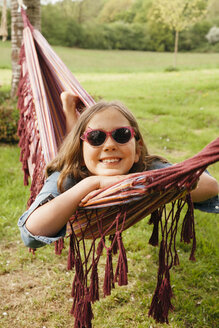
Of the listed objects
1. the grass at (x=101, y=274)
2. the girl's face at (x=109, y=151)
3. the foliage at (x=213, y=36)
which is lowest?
the grass at (x=101, y=274)

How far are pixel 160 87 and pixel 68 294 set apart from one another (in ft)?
22.2

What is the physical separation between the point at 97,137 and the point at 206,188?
0.50 metres

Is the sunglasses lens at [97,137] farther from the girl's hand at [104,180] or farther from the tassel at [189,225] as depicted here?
the tassel at [189,225]

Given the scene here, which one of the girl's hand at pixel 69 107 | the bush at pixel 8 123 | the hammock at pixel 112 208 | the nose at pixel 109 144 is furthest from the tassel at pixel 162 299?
the bush at pixel 8 123

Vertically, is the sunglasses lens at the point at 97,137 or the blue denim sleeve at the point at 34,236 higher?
Answer: the sunglasses lens at the point at 97,137

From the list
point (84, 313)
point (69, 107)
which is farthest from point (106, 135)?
point (69, 107)

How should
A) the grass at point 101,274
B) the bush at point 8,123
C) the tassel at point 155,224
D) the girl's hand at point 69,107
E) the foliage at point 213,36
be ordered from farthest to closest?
the foliage at point 213,36, the bush at point 8,123, the girl's hand at point 69,107, the grass at point 101,274, the tassel at point 155,224

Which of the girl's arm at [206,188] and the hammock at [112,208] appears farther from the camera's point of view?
the girl's arm at [206,188]

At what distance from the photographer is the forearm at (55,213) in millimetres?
1297

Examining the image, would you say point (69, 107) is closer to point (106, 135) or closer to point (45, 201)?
point (106, 135)

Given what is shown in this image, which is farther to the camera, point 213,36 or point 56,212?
point 213,36

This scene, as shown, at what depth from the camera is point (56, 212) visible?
129cm

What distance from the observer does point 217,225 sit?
113 inches

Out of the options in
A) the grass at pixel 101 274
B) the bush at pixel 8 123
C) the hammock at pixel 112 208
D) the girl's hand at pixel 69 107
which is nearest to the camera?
the hammock at pixel 112 208
